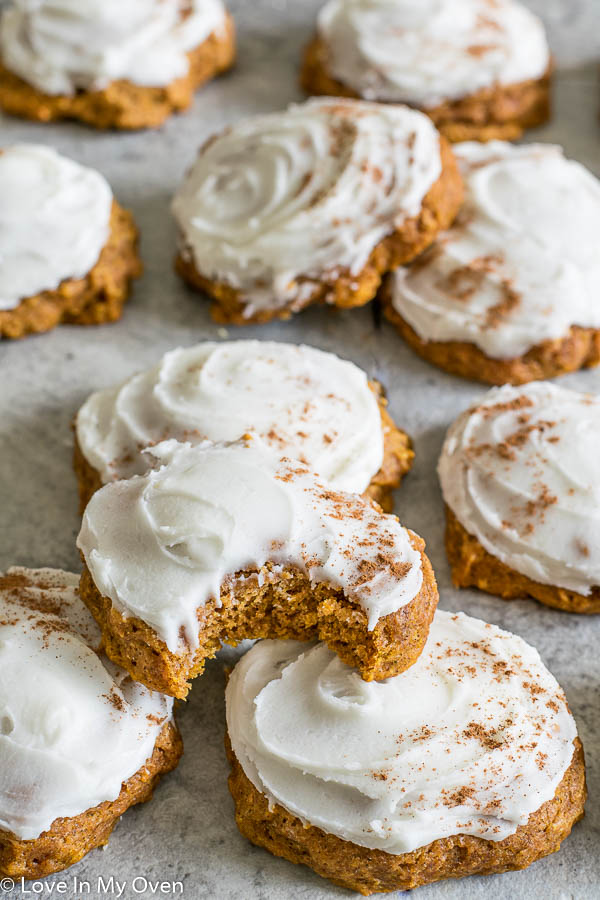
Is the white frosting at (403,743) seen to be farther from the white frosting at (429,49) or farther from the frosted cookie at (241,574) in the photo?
the white frosting at (429,49)

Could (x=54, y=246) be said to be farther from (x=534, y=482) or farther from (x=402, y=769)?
(x=402, y=769)

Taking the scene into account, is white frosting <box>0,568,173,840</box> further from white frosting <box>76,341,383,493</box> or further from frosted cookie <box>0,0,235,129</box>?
frosted cookie <box>0,0,235,129</box>

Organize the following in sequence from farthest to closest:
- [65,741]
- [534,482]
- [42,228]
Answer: [42,228] < [534,482] < [65,741]

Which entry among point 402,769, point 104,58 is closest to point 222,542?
point 402,769

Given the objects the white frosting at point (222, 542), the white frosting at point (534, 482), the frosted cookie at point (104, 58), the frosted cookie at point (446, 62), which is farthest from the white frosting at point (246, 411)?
the frosted cookie at point (104, 58)

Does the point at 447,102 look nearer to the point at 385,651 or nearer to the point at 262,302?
the point at 262,302

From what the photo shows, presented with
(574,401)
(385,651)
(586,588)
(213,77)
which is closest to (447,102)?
(213,77)
